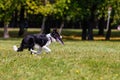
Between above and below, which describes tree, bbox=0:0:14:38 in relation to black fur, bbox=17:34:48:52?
below

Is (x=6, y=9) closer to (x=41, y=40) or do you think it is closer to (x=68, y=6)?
(x=68, y=6)

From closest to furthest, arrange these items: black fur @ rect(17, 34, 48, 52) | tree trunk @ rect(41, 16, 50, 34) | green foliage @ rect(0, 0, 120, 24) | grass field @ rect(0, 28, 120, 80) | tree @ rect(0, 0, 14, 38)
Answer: grass field @ rect(0, 28, 120, 80) → black fur @ rect(17, 34, 48, 52) → green foliage @ rect(0, 0, 120, 24) → tree @ rect(0, 0, 14, 38) → tree trunk @ rect(41, 16, 50, 34)

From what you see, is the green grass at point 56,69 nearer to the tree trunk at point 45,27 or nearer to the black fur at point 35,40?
the black fur at point 35,40

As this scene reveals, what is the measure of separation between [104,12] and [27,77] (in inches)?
1458

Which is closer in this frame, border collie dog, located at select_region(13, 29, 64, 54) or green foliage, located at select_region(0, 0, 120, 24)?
border collie dog, located at select_region(13, 29, 64, 54)

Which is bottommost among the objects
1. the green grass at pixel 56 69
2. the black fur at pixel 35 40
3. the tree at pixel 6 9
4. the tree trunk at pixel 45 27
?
the tree trunk at pixel 45 27

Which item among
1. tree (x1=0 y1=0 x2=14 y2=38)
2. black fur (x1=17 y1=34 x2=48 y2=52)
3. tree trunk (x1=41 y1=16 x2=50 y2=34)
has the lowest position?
tree trunk (x1=41 y1=16 x2=50 y2=34)

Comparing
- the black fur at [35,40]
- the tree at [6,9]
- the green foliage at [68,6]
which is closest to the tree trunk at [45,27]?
the green foliage at [68,6]

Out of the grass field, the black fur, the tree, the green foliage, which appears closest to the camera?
the grass field

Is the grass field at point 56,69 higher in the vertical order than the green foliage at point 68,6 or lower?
higher

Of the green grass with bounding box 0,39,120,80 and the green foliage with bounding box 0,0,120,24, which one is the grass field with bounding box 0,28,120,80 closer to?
the green grass with bounding box 0,39,120,80

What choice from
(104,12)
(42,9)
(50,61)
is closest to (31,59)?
(50,61)

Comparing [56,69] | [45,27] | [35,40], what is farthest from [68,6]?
[56,69]

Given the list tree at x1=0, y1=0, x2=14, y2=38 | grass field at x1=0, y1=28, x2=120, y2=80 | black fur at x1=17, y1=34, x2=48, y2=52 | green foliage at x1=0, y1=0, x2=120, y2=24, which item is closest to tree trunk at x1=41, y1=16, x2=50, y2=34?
green foliage at x1=0, y1=0, x2=120, y2=24
